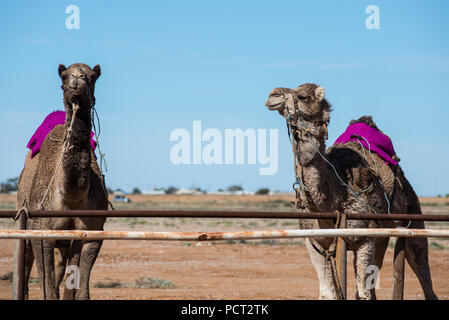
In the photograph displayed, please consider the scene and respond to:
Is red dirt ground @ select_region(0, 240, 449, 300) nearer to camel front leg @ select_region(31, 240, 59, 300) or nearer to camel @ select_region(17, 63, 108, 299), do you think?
camel @ select_region(17, 63, 108, 299)

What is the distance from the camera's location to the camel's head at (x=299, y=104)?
7.55m

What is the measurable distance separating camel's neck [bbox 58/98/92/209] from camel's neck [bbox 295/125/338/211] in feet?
7.03

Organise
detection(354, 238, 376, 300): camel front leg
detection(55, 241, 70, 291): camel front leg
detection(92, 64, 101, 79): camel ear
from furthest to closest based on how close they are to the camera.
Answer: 1. detection(55, 241, 70, 291): camel front leg
2. detection(92, 64, 101, 79): camel ear
3. detection(354, 238, 376, 300): camel front leg

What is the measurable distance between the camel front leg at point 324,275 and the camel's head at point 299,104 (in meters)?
1.29

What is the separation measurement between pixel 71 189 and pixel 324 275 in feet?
8.89

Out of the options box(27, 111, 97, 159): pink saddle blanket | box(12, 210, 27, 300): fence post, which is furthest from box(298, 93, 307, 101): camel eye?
box(27, 111, 97, 159): pink saddle blanket

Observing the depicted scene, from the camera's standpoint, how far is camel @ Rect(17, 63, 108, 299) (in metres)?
7.52

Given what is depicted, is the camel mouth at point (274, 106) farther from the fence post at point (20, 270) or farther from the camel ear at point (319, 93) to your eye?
the fence post at point (20, 270)

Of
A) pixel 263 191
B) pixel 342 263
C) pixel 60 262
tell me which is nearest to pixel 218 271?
pixel 60 262

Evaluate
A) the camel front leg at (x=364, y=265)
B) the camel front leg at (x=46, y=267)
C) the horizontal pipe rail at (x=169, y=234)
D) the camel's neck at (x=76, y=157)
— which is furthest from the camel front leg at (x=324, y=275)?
the camel front leg at (x=46, y=267)

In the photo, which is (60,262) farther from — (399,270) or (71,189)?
(399,270)

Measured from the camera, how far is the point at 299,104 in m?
7.57
